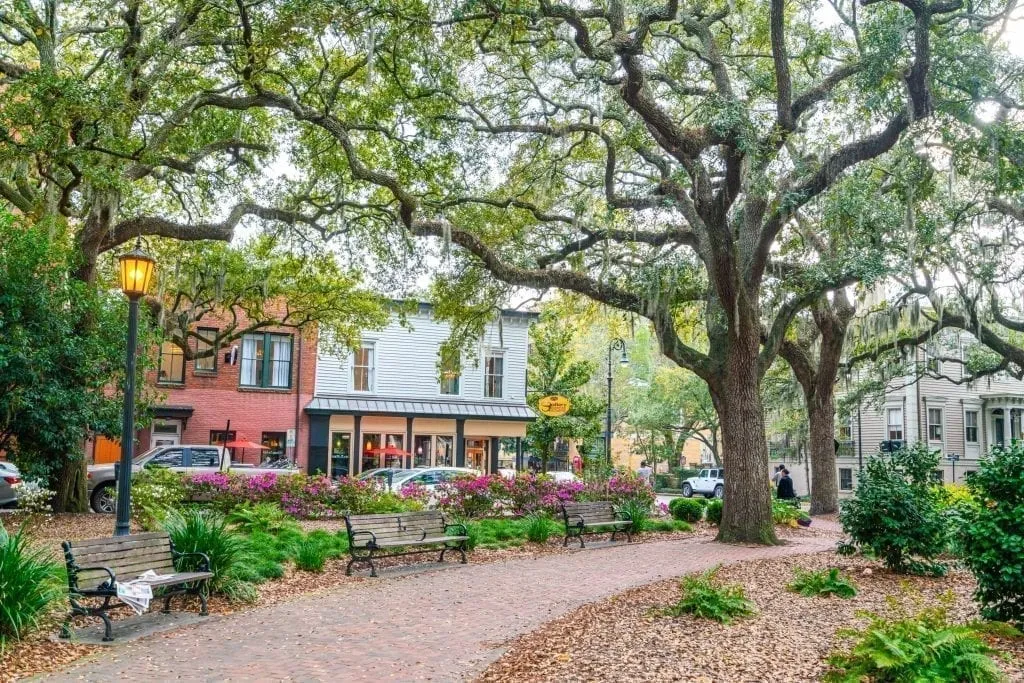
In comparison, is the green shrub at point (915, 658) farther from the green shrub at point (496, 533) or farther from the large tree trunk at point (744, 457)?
the large tree trunk at point (744, 457)

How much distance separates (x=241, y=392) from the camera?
108 feet

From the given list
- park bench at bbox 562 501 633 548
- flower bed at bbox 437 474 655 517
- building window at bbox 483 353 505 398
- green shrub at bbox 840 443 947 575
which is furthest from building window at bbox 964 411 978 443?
green shrub at bbox 840 443 947 575

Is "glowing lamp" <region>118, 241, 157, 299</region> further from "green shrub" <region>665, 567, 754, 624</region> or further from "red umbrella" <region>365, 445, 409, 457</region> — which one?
"red umbrella" <region>365, 445, 409, 457</region>

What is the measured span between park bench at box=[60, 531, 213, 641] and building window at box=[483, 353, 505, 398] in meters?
27.7

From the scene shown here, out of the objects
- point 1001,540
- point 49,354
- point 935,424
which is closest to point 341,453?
point 49,354

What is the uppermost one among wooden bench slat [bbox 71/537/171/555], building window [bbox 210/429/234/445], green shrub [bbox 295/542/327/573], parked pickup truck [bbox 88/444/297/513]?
building window [bbox 210/429/234/445]

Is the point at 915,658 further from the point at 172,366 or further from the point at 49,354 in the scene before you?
the point at 172,366

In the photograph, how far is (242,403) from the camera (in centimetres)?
3300

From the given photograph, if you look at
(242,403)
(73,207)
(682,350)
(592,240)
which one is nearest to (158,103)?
(73,207)

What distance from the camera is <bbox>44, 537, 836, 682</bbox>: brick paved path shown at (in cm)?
686

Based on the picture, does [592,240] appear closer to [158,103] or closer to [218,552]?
[158,103]

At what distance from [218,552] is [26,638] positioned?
2.56 metres

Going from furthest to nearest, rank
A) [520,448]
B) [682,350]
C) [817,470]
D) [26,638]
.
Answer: [520,448] → [817,470] → [682,350] → [26,638]

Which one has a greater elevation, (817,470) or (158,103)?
(158,103)
